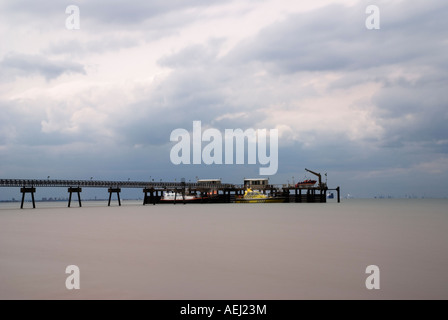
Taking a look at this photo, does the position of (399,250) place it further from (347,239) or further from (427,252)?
(347,239)

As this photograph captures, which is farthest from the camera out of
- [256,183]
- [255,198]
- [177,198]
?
[256,183]

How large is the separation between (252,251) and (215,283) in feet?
24.5

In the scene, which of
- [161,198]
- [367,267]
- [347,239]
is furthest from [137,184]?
[367,267]

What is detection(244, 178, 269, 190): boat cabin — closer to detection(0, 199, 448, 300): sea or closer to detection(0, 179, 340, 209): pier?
detection(0, 179, 340, 209): pier
